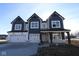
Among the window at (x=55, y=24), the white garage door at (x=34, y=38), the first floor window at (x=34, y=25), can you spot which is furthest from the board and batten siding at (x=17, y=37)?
the window at (x=55, y=24)

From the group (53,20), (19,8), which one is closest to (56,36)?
(53,20)

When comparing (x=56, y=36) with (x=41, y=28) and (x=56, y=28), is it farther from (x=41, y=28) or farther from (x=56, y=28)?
(x=41, y=28)

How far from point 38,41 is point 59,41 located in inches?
116

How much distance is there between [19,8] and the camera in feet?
43.3

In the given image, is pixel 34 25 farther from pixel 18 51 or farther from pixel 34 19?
pixel 18 51

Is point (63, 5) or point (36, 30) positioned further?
point (36, 30)

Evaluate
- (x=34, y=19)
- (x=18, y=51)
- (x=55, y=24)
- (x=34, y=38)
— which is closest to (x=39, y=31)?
(x=34, y=38)

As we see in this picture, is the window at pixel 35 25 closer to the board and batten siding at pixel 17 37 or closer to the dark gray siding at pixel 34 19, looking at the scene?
the dark gray siding at pixel 34 19

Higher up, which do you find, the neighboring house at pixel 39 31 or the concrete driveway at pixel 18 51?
the neighboring house at pixel 39 31

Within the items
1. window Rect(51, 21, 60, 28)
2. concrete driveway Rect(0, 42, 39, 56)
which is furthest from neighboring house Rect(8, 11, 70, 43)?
concrete driveway Rect(0, 42, 39, 56)

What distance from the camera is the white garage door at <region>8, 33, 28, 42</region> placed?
1664cm

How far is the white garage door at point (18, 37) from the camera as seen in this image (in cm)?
1664

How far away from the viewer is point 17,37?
55.2 ft

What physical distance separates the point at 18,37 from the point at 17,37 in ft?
0.47
